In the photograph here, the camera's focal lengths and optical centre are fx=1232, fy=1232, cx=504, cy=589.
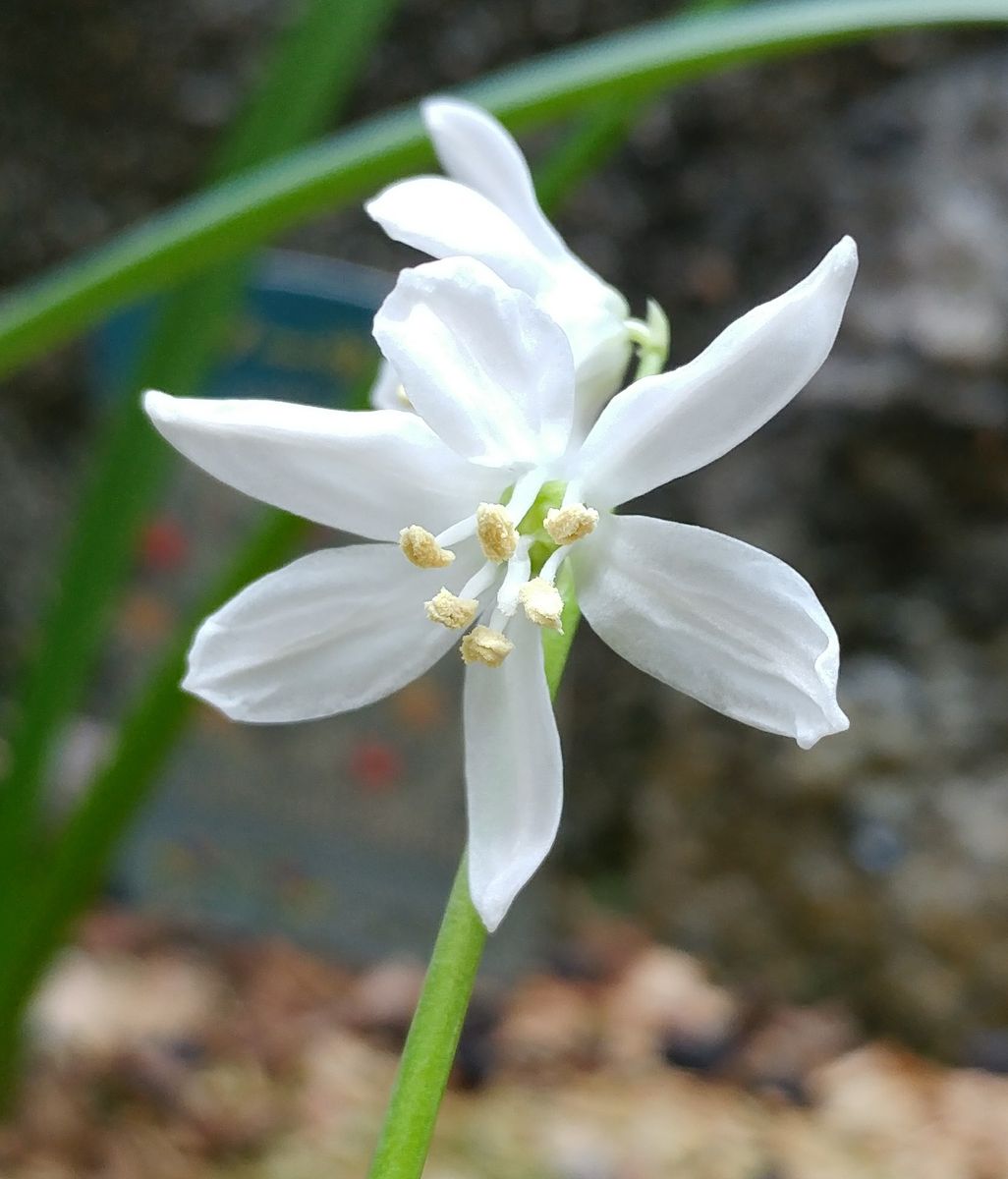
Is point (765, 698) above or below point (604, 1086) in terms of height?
below

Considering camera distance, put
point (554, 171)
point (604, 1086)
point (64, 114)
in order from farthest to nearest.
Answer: point (64, 114) → point (604, 1086) → point (554, 171)

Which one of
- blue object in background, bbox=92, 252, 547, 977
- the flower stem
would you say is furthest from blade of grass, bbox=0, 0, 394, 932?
the flower stem

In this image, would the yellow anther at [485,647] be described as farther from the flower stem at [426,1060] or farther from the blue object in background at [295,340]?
the blue object in background at [295,340]

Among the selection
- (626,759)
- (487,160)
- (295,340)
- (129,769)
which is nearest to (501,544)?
(487,160)

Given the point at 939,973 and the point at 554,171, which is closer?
the point at 554,171

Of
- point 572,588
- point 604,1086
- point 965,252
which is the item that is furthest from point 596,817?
point 572,588

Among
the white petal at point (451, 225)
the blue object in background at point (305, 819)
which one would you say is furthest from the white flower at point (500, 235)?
the blue object in background at point (305, 819)

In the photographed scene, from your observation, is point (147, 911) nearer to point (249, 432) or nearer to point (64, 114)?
point (64, 114)
